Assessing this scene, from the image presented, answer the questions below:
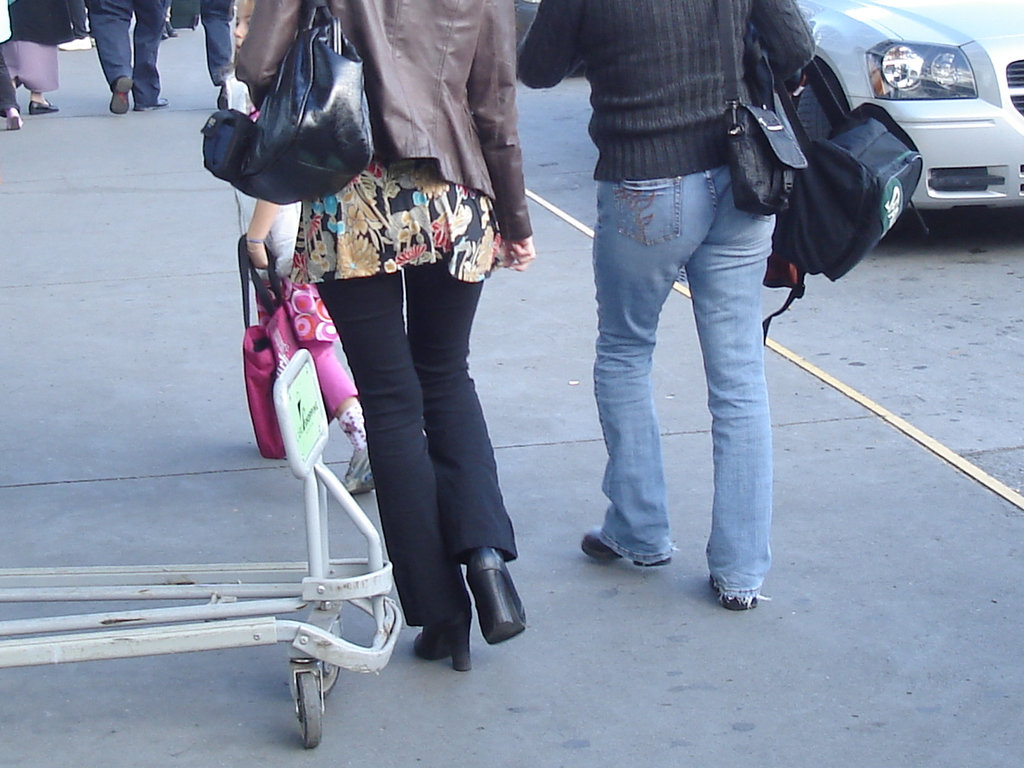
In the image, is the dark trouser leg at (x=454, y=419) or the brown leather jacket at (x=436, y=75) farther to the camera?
the dark trouser leg at (x=454, y=419)

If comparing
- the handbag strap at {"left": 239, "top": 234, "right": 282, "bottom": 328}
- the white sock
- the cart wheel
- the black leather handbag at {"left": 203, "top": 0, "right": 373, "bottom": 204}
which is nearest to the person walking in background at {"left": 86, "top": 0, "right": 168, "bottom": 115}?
the handbag strap at {"left": 239, "top": 234, "right": 282, "bottom": 328}

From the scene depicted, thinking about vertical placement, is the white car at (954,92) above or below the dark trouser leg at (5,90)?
above

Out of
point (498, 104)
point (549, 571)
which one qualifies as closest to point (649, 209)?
point (498, 104)

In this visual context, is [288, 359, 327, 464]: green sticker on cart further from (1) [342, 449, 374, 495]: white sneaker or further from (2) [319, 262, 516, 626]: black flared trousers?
(1) [342, 449, 374, 495]: white sneaker

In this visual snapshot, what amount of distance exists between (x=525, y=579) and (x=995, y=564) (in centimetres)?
126

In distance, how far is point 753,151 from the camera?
3.36 m

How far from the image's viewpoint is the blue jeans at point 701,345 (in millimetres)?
3479

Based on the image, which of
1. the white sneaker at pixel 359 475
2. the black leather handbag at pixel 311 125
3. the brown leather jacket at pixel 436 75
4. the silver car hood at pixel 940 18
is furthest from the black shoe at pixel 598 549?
the silver car hood at pixel 940 18

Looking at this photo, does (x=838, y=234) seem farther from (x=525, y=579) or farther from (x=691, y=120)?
(x=525, y=579)

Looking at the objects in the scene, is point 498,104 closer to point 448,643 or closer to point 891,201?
point 891,201

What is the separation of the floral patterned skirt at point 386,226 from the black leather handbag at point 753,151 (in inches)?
26.5

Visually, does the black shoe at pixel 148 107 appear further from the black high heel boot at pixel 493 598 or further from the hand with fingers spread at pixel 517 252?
the black high heel boot at pixel 493 598

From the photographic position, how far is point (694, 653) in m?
3.49

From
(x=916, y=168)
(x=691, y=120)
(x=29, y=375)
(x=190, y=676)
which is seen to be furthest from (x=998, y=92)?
(x=190, y=676)
